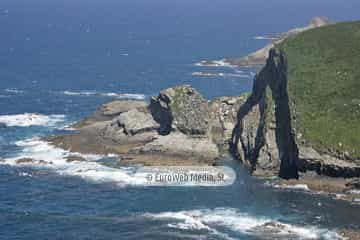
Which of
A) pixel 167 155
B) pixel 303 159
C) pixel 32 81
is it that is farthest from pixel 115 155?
pixel 32 81

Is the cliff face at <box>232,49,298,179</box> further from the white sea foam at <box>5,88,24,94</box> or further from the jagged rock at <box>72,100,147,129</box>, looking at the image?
the white sea foam at <box>5,88,24,94</box>

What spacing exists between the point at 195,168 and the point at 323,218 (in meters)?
25.3

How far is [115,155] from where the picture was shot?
120 metres

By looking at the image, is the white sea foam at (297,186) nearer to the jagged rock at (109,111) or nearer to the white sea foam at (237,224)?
the white sea foam at (237,224)

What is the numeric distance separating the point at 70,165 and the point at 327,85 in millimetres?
40605

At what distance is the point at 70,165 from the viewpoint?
380ft

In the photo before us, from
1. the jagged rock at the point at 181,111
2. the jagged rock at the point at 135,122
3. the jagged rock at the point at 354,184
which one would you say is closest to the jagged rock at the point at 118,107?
the jagged rock at the point at 135,122

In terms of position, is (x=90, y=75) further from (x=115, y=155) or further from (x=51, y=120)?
(x=115, y=155)

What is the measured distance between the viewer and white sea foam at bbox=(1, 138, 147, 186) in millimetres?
109188

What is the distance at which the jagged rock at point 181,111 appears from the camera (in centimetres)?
12344

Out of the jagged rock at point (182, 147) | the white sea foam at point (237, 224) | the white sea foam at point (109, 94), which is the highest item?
the white sea foam at point (109, 94)

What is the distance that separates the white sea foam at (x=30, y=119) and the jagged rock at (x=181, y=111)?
22.4 m

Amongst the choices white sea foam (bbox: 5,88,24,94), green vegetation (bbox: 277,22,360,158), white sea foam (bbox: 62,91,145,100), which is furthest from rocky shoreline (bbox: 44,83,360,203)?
white sea foam (bbox: 5,88,24,94)

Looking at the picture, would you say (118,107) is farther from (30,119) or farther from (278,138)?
(278,138)
